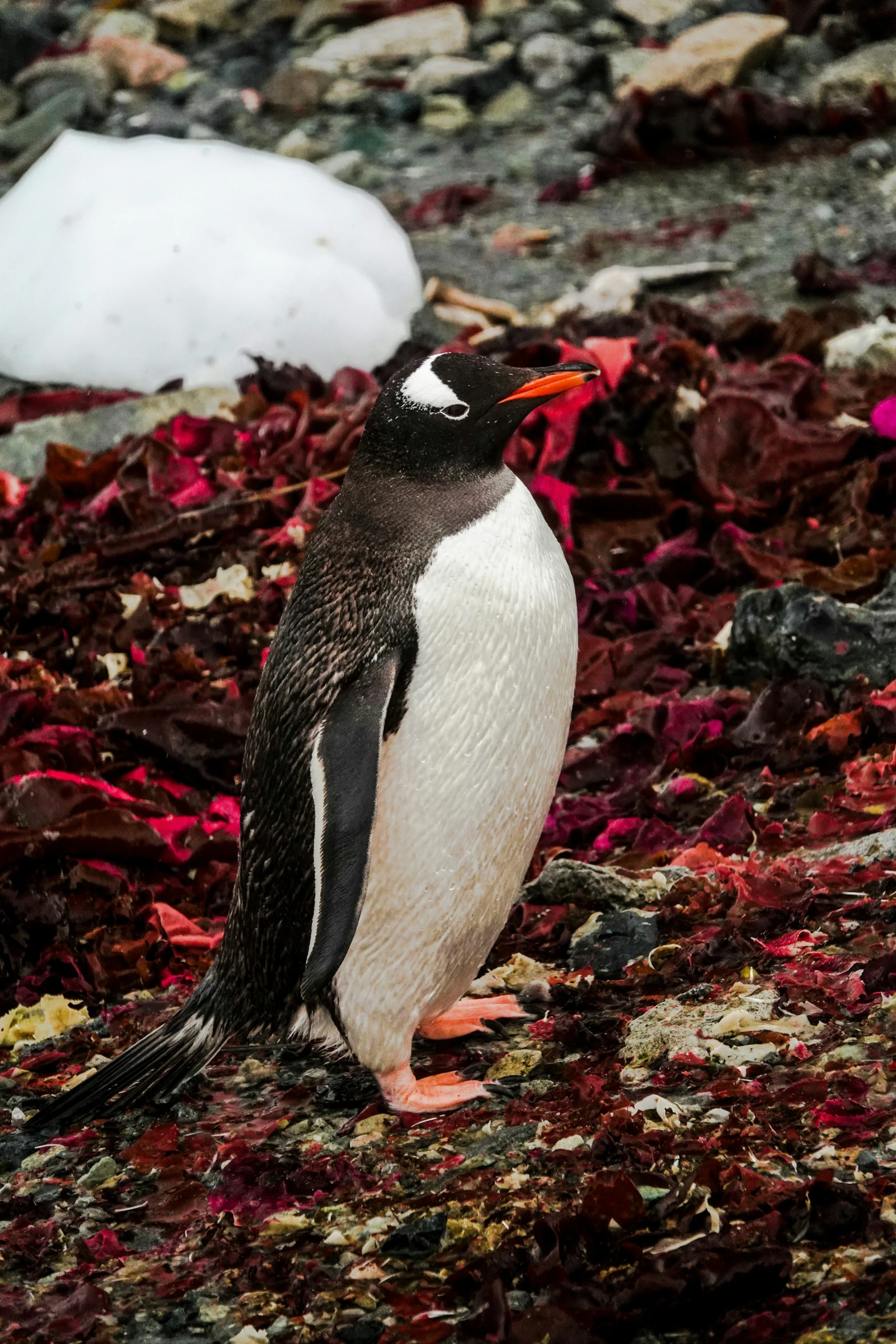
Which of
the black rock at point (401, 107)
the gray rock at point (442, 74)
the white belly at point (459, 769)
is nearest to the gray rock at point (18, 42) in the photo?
the gray rock at point (442, 74)

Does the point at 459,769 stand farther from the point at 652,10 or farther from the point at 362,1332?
the point at 652,10

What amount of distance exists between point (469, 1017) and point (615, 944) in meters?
0.37

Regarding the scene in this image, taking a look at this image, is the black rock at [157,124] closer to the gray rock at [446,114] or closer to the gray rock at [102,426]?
the gray rock at [446,114]

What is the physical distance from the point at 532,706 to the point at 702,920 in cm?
74

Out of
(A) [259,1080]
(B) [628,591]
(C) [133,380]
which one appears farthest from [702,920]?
(C) [133,380]

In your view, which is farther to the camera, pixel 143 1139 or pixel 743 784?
pixel 743 784

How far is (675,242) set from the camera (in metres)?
10.1

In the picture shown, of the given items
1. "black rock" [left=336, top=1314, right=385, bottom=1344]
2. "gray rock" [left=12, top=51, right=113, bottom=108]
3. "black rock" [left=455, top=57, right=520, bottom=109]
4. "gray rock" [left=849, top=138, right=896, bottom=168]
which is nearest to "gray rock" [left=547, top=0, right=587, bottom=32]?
"black rock" [left=455, top=57, right=520, bottom=109]

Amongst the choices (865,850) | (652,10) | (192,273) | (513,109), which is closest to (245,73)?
(513,109)

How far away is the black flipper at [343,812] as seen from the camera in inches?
127

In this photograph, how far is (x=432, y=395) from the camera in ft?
11.4

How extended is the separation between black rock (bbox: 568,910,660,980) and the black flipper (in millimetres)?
742

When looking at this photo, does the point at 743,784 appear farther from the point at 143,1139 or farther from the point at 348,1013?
the point at 143,1139

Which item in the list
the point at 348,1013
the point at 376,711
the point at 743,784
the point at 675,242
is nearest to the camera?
the point at 376,711
